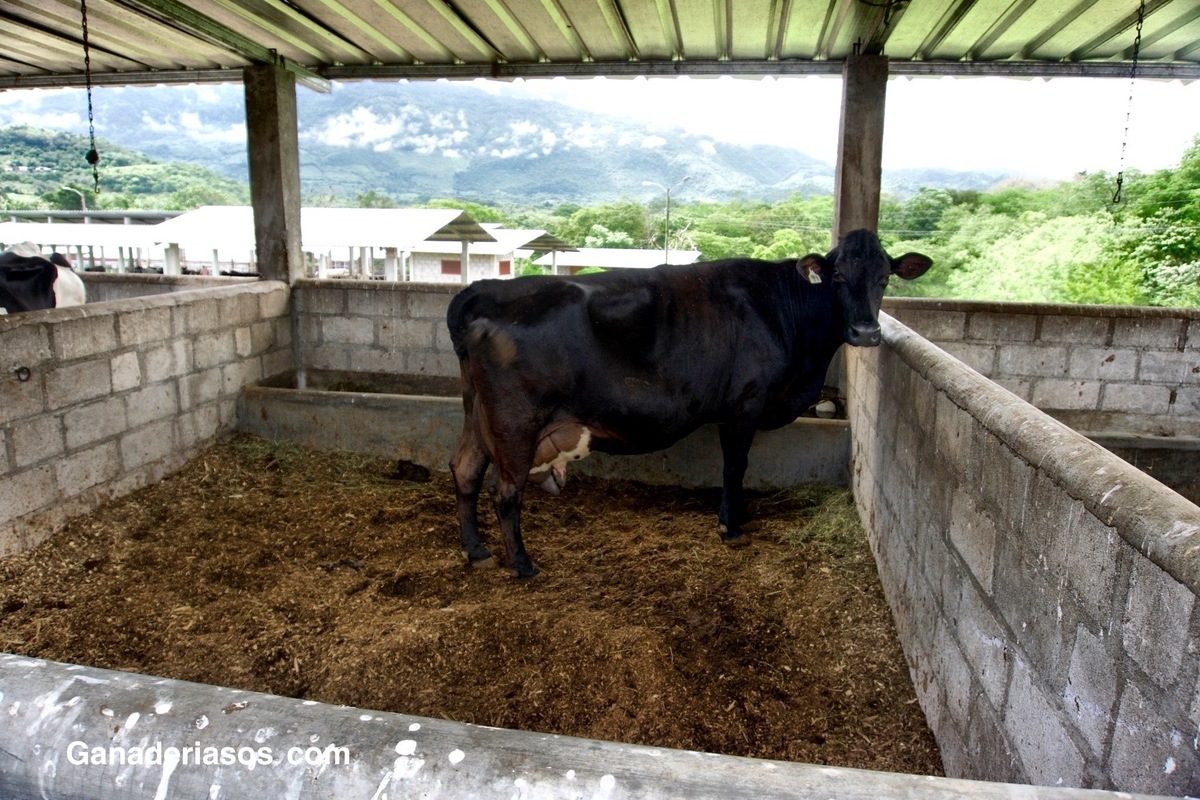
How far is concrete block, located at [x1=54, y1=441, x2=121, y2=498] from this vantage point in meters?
4.49

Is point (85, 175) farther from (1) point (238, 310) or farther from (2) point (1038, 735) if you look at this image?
(2) point (1038, 735)

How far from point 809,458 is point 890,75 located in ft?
11.5

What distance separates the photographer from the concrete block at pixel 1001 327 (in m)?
5.71

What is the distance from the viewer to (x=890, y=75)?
6527 millimetres

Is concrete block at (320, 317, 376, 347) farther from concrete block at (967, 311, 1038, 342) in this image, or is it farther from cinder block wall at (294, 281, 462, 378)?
concrete block at (967, 311, 1038, 342)

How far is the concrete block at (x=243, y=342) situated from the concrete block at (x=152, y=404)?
2.85 feet

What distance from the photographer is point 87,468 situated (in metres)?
4.67

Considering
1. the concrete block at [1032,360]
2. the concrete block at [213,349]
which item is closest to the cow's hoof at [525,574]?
the concrete block at [213,349]

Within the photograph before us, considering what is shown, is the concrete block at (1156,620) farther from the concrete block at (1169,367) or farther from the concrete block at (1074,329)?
the concrete block at (1169,367)

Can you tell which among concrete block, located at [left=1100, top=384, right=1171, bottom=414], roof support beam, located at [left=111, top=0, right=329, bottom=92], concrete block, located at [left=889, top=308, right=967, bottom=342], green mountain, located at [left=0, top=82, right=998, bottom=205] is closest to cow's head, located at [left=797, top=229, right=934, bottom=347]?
concrete block, located at [left=889, top=308, right=967, bottom=342]

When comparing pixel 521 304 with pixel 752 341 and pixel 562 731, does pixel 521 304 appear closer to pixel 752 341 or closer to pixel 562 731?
pixel 752 341

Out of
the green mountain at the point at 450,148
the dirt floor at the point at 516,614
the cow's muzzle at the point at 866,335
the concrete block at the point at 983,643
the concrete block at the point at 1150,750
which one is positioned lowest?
the dirt floor at the point at 516,614

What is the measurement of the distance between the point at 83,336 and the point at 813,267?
4.28 meters

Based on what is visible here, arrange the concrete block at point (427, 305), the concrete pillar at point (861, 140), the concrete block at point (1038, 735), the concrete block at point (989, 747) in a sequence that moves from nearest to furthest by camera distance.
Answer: the concrete block at point (1038, 735) < the concrete block at point (989, 747) < the concrete pillar at point (861, 140) < the concrete block at point (427, 305)
